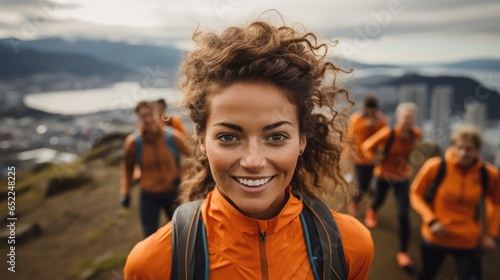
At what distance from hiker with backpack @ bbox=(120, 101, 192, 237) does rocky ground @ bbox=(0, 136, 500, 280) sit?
1.44m

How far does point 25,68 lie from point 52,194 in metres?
18.0

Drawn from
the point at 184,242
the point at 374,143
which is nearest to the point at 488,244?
the point at 374,143

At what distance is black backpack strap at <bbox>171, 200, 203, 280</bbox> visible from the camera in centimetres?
140

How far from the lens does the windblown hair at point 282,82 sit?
4.58 ft

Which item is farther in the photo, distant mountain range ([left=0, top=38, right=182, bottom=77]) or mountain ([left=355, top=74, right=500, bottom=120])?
distant mountain range ([left=0, top=38, right=182, bottom=77])

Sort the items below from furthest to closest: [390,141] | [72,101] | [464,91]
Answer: [72,101] < [464,91] < [390,141]

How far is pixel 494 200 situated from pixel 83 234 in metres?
7.18

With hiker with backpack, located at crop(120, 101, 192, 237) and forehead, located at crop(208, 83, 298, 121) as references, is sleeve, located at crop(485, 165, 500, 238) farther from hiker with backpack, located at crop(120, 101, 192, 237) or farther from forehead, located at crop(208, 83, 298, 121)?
hiker with backpack, located at crop(120, 101, 192, 237)

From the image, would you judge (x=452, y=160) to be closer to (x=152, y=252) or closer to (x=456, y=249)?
(x=456, y=249)

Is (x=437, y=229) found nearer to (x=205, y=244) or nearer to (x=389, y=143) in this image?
(x=389, y=143)

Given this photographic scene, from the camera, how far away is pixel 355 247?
159cm

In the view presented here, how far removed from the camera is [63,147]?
13281 millimetres

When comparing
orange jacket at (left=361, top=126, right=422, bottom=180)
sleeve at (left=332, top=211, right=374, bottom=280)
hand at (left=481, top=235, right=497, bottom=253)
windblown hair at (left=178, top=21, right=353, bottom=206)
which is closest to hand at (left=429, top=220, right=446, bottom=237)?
hand at (left=481, top=235, right=497, bottom=253)

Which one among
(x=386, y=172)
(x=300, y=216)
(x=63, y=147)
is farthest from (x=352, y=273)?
(x=63, y=147)
